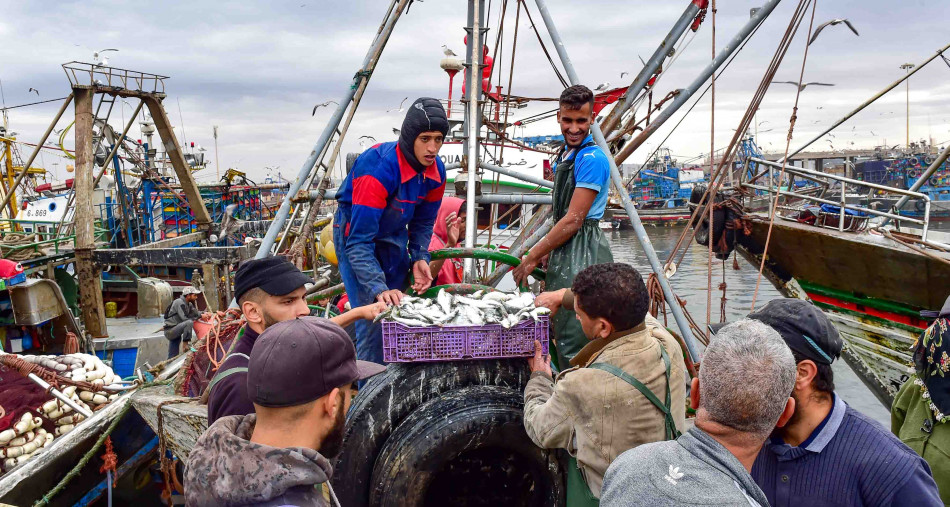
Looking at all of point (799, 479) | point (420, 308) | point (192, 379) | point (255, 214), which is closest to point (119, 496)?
point (192, 379)

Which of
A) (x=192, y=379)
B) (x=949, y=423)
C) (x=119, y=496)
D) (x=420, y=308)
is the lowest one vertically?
(x=119, y=496)

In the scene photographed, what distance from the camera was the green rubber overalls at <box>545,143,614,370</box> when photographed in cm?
385

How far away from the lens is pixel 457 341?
3029mm

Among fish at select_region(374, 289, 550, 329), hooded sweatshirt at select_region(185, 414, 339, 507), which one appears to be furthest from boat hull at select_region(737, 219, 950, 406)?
hooded sweatshirt at select_region(185, 414, 339, 507)

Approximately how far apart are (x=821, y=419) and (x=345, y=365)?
1554 millimetres

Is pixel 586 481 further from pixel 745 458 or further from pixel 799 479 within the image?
pixel 745 458

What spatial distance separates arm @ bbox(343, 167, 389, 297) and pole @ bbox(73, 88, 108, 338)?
10.6 meters

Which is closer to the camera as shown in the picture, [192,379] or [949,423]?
[949,423]

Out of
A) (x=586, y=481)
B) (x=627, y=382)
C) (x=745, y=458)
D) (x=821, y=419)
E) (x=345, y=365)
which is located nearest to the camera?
(x=745, y=458)

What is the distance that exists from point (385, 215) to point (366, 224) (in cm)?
20

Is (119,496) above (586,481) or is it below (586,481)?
below

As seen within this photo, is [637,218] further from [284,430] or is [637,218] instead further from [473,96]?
[284,430]

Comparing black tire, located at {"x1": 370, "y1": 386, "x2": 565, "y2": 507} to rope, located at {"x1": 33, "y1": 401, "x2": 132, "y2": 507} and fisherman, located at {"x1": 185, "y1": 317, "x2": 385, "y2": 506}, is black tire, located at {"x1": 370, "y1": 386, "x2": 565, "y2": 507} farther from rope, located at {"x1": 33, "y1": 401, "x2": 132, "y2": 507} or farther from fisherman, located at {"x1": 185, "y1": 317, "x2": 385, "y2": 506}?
rope, located at {"x1": 33, "y1": 401, "x2": 132, "y2": 507}

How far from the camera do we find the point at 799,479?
79.4 inches
